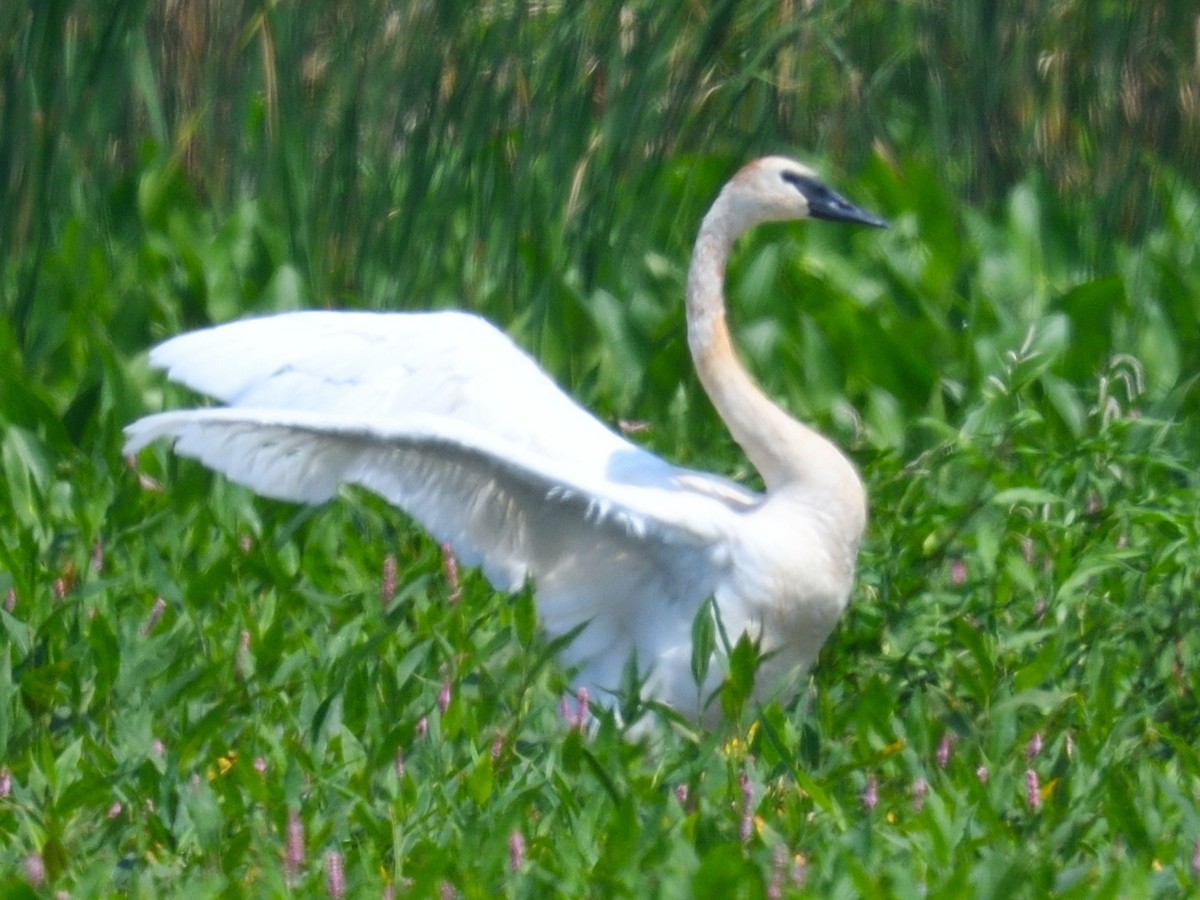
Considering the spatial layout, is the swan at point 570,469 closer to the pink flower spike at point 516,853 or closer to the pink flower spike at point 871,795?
the pink flower spike at point 871,795

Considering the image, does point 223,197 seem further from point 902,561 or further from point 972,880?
point 972,880

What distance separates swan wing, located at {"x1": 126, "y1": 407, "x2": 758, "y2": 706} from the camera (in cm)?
363

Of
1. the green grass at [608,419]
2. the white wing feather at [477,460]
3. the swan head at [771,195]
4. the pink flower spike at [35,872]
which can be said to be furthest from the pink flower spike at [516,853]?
the swan head at [771,195]

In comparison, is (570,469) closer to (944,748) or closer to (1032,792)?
(944,748)

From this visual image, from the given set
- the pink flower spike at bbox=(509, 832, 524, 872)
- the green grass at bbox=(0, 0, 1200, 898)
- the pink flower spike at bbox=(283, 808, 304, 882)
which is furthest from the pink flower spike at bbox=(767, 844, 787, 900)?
the pink flower spike at bbox=(283, 808, 304, 882)

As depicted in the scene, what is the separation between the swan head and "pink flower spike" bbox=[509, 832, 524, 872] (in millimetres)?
1655

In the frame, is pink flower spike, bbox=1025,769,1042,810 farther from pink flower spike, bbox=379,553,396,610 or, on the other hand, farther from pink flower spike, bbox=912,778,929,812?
pink flower spike, bbox=379,553,396,610

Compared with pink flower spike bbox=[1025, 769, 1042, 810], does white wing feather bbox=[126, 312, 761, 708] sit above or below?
below

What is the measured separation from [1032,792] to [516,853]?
0.71m

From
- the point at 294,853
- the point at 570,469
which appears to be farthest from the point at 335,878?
the point at 570,469

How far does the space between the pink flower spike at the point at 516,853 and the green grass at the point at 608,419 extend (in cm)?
3

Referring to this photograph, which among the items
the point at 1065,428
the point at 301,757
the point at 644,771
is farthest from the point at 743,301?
the point at 301,757

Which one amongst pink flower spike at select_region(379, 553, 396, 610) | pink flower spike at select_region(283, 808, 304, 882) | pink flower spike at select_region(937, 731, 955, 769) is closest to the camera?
pink flower spike at select_region(283, 808, 304, 882)

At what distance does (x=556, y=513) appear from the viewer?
12.5ft
